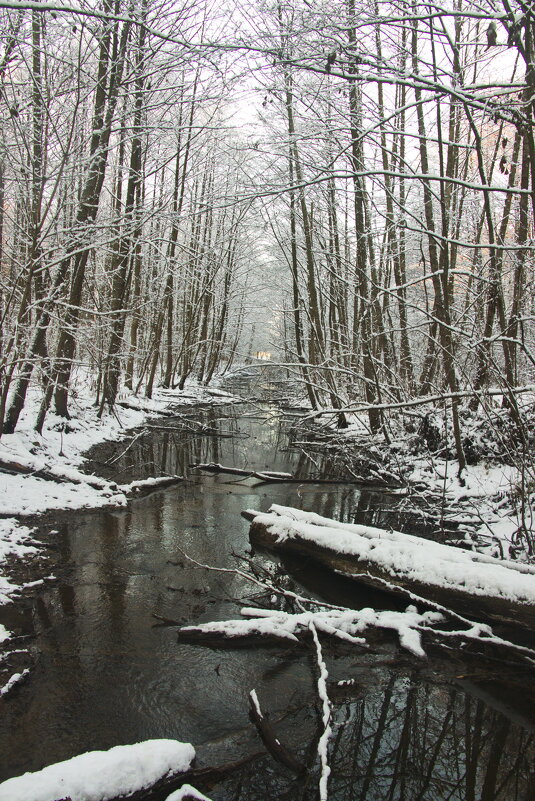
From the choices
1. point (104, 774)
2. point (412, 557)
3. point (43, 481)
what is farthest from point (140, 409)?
point (104, 774)

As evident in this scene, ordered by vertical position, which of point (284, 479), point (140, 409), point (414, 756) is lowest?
point (414, 756)

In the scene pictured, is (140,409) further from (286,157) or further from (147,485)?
(286,157)

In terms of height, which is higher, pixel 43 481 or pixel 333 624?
pixel 43 481

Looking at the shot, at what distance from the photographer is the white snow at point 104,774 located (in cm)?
236

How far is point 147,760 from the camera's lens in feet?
8.73

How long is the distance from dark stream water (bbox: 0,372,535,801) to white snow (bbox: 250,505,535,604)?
454 millimetres

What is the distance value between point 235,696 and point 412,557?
226 cm

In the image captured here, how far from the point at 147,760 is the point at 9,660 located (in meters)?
1.65

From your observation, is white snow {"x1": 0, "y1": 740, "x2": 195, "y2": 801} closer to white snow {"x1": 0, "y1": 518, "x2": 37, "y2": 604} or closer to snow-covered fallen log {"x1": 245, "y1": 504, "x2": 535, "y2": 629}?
white snow {"x1": 0, "y1": 518, "x2": 37, "y2": 604}

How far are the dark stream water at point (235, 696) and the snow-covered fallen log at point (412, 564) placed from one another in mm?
335

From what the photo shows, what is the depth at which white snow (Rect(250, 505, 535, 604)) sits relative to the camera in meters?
4.30

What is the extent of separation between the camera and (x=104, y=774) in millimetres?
2518

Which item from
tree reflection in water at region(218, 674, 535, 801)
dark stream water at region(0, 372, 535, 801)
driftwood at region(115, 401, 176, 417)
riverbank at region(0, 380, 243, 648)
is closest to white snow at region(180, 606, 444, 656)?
dark stream water at region(0, 372, 535, 801)

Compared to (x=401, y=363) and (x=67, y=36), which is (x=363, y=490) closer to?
(x=401, y=363)
